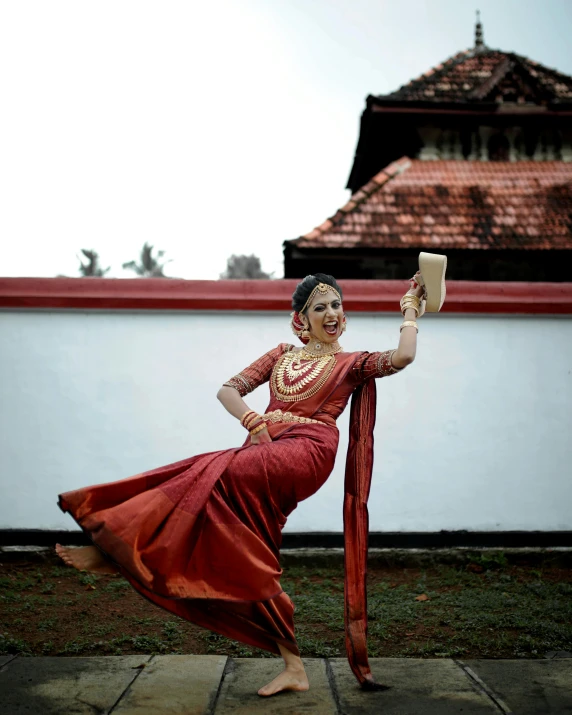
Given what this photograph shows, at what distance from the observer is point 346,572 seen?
9.21 ft

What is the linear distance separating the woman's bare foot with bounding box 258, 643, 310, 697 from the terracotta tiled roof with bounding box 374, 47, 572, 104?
25.0 ft

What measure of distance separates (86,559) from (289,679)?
3.02 ft

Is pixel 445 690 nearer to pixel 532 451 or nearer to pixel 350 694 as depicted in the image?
pixel 350 694

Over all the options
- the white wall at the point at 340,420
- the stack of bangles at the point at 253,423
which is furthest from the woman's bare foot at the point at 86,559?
the white wall at the point at 340,420

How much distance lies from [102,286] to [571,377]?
354 cm

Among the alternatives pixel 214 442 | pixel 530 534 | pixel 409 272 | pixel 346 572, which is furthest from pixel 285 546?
pixel 409 272

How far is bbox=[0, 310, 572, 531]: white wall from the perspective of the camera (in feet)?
16.0

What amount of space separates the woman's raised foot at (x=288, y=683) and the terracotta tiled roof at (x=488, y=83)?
765 cm

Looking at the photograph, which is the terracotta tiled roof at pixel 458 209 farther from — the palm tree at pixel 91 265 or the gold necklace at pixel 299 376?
the palm tree at pixel 91 265

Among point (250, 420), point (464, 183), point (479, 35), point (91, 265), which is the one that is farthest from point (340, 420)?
point (91, 265)

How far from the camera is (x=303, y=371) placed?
286 centimetres

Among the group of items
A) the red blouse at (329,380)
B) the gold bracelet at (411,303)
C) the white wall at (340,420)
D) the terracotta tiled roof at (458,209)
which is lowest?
the white wall at (340,420)

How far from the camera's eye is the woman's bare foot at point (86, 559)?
246 cm

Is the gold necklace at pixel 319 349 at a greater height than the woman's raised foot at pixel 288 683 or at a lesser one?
greater
